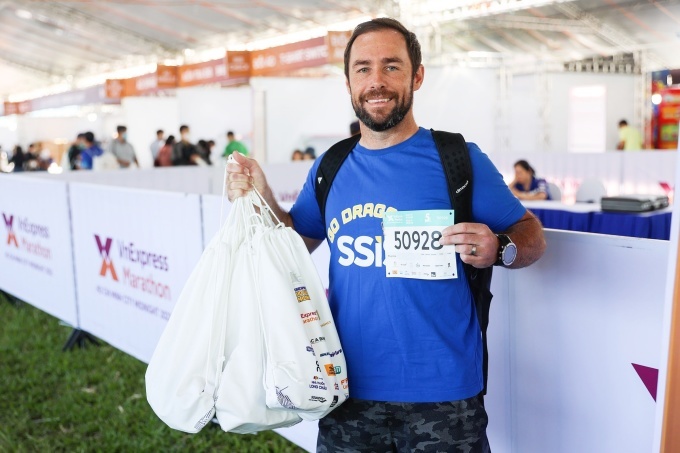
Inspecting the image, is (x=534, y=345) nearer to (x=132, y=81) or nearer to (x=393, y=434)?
(x=393, y=434)

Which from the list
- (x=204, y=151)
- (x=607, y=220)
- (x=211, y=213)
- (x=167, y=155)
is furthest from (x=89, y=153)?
(x=211, y=213)

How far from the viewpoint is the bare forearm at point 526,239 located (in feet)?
6.49

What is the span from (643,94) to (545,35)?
9.96ft

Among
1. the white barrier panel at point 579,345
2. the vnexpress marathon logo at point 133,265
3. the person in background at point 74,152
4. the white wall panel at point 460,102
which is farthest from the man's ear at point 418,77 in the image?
the white wall panel at point 460,102

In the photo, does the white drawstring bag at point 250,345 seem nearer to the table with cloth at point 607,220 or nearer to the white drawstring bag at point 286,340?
the white drawstring bag at point 286,340

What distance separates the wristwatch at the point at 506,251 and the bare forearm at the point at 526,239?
3 centimetres

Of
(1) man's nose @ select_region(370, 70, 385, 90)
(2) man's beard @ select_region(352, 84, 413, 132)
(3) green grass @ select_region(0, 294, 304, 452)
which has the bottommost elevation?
(3) green grass @ select_region(0, 294, 304, 452)

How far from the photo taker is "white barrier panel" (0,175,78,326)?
242 inches

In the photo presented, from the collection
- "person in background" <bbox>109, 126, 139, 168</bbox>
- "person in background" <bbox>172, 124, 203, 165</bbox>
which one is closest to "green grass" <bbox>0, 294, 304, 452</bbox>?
"person in background" <bbox>172, 124, 203, 165</bbox>

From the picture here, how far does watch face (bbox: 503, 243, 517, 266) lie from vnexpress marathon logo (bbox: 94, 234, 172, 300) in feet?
10.3

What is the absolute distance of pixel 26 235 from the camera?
687 cm

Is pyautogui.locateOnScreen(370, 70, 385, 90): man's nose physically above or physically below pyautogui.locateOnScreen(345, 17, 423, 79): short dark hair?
below

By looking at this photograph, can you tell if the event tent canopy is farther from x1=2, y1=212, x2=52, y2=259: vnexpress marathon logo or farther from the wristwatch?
the wristwatch

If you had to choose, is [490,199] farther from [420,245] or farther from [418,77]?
[418,77]
